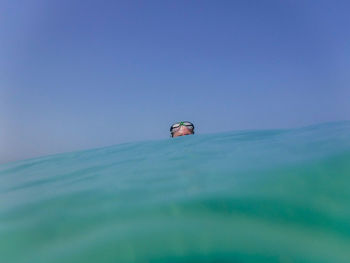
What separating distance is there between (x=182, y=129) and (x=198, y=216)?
Answer: 10745 mm

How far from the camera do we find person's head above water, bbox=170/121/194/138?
556 inches

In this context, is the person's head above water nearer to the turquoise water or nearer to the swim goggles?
the swim goggles

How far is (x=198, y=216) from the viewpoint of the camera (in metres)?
3.50

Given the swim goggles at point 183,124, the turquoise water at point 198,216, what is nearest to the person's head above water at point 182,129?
the swim goggles at point 183,124

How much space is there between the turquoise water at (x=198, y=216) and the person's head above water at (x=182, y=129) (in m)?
8.23

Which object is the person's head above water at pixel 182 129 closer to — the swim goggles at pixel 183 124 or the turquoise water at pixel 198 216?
the swim goggles at pixel 183 124

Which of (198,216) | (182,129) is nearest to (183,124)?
(182,129)

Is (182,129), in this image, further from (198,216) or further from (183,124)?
(198,216)

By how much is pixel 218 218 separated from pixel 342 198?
177cm

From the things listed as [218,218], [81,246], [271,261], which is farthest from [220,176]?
[81,246]

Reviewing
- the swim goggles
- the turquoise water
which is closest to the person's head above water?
the swim goggles

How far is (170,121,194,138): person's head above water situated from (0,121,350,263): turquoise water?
8229 mm

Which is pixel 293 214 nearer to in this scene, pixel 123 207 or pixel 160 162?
pixel 123 207

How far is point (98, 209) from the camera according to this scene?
4133mm
